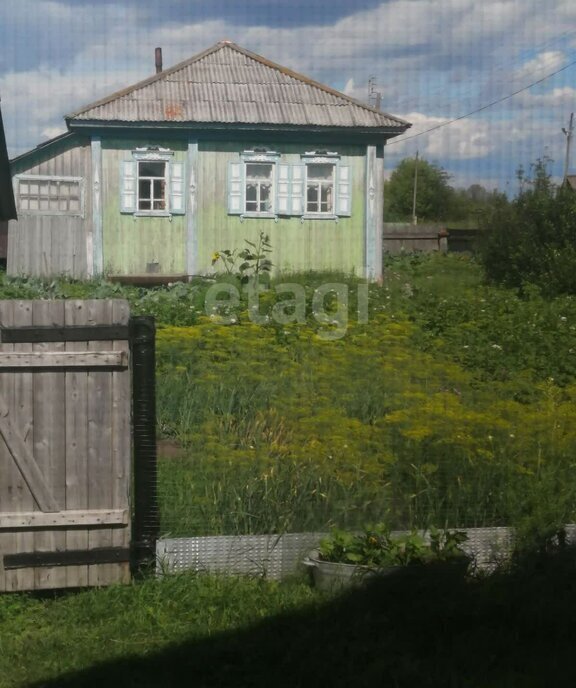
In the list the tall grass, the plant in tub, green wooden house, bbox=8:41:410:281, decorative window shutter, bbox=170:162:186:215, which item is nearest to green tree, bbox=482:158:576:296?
green wooden house, bbox=8:41:410:281

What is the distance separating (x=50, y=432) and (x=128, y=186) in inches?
612

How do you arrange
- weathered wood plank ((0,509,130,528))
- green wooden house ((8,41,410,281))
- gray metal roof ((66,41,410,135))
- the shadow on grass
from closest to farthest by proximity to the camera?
1. the shadow on grass
2. weathered wood plank ((0,509,130,528))
3. gray metal roof ((66,41,410,135))
4. green wooden house ((8,41,410,281))

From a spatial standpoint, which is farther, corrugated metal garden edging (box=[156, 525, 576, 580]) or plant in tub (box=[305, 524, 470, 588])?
corrugated metal garden edging (box=[156, 525, 576, 580])

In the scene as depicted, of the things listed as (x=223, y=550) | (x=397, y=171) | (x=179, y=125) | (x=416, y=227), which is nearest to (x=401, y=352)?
(x=223, y=550)

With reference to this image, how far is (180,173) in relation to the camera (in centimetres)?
2061

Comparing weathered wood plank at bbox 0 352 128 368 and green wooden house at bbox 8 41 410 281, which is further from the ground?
green wooden house at bbox 8 41 410 281

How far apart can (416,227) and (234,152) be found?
34.5 ft

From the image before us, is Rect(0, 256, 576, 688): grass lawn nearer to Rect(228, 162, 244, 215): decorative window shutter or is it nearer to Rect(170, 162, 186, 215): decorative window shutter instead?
Rect(170, 162, 186, 215): decorative window shutter

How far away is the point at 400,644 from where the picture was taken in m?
4.56

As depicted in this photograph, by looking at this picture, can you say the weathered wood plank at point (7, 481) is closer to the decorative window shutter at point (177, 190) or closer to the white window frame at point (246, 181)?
the decorative window shutter at point (177, 190)

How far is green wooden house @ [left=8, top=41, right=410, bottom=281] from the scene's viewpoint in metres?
20.4

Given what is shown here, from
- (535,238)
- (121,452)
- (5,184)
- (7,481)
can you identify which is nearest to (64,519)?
(7,481)

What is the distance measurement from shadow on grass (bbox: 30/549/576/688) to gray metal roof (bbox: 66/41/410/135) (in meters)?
16.3

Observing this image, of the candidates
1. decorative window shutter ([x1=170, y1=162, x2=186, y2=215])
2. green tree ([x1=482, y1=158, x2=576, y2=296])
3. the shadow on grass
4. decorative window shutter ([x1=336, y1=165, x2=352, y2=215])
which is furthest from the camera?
decorative window shutter ([x1=336, y1=165, x2=352, y2=215])
